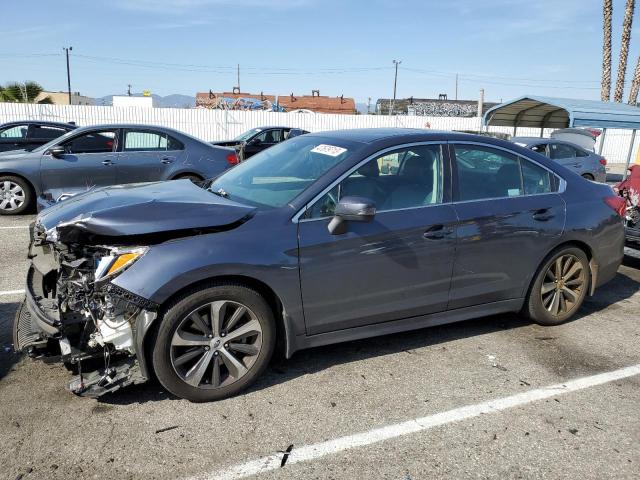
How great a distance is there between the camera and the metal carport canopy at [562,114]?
45.5 ft

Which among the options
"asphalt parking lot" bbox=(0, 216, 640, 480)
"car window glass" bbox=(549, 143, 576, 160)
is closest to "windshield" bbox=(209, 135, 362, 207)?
"asphalt parking lot" bbox=(0, 216, 640, 480)

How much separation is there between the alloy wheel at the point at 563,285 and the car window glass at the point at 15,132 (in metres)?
10.7

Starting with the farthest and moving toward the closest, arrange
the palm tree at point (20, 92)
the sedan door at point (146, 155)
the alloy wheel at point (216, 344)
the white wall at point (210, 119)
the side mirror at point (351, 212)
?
the palm tree at point (20, 92)
the white wall at point (210, 119)
the sedan door at point (146, 155)
the side mirror at point (351, 212)
the alloy wheel at point (216, 344)

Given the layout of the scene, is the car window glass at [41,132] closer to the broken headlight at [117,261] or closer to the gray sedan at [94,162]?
the gray sedan at [94,162]

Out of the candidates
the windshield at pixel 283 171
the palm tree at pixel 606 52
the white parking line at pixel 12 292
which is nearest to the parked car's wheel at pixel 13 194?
the white parking line at pixel 12 292

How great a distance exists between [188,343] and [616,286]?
16.1 feet

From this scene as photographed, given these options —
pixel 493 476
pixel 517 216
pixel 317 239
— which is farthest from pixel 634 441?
pixel 317 239

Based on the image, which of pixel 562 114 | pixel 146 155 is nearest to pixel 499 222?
pixel 146 155

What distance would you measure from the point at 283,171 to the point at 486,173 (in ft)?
5.17

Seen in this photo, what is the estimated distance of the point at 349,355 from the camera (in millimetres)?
3902

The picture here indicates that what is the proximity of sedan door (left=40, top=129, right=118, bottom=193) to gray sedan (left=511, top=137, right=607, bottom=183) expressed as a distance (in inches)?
365

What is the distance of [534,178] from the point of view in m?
4.30

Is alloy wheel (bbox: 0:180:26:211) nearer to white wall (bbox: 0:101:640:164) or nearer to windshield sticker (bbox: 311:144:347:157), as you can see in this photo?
windshield sticker (bbox: 311:144:347:157)

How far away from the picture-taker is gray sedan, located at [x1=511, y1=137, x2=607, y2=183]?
502 inches
